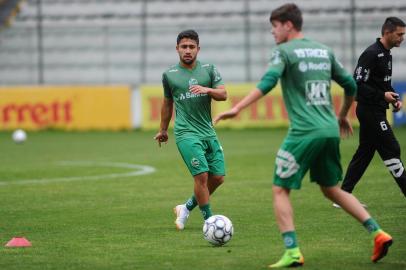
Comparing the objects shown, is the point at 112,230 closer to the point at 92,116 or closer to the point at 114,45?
the point at 92,116

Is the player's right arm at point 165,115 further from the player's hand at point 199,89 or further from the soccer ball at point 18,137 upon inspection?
the soccer ball at point 18,137

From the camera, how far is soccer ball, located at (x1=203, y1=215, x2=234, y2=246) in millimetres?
9328

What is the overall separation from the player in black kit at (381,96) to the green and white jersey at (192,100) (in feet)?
7.58

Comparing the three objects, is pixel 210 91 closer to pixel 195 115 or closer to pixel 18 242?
pixel 195 115

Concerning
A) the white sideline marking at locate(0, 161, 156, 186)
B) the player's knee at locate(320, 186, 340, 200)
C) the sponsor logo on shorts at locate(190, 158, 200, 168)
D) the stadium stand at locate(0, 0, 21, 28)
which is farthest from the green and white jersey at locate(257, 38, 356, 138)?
the stadium stand at locate(0, 0, 21, 28)

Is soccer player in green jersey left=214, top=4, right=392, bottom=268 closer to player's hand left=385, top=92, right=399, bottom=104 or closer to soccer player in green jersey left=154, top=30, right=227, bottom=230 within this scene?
soccer player in green jersey left=154, top=30, right=227, bottom=230

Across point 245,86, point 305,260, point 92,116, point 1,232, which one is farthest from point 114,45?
point 305,260

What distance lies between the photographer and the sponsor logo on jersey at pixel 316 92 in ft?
26.2

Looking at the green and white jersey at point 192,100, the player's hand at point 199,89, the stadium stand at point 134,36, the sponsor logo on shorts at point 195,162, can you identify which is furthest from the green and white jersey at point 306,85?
the stadium stand at point 134,36

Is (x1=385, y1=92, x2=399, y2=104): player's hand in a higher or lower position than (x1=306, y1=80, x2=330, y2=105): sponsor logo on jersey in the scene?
lower

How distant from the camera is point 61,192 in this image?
15.0m

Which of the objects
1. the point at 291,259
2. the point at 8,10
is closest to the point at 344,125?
the point at 291,259

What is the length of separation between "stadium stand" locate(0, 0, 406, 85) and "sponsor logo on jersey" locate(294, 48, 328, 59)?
26.6 metres

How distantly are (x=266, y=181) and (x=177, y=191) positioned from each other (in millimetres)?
2042
